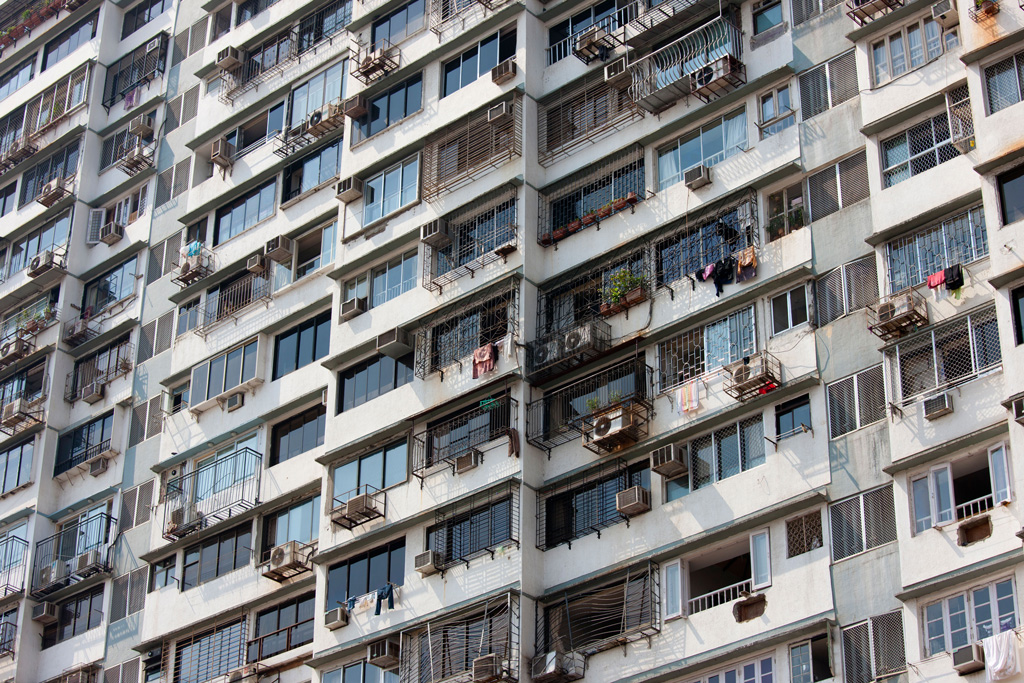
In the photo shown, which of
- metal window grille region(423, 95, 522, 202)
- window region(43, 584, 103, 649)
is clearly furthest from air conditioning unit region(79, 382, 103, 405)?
metal window grille region(423, 95, 522, 202)

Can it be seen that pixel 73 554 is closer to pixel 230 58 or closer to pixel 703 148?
pixel 230 58

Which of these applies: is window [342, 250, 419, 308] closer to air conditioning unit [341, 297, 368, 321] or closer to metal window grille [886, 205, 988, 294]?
air conditioning unit [341, 297, 368, 321]

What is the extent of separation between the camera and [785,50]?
31.9 m

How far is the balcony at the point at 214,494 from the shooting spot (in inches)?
1454

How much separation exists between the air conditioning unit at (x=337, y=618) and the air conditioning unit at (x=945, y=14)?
16.2 m

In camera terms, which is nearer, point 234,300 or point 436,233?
point 436,233

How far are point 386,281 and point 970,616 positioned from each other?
15842 mm

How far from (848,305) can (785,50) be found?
611cm

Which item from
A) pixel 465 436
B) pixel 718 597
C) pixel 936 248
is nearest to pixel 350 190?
pixel 465 436

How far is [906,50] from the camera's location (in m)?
30.0

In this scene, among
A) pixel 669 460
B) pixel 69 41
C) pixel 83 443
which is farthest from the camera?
pixel 69 41

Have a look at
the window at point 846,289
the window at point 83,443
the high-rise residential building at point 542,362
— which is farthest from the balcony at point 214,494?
the window at point 846,289

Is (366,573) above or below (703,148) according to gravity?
below

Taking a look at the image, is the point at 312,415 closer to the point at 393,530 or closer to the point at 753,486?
the point at 393,530
